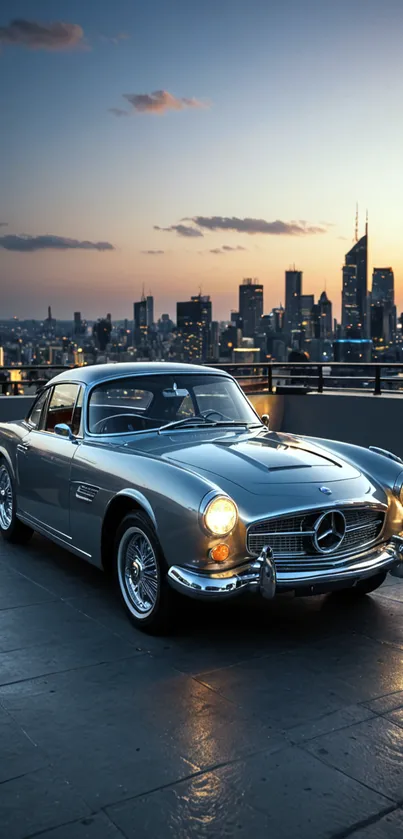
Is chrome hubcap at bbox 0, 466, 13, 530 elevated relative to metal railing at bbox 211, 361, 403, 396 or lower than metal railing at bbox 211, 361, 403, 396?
lower

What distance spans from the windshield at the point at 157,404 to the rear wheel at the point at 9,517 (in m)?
1.53

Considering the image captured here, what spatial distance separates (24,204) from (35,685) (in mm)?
31588

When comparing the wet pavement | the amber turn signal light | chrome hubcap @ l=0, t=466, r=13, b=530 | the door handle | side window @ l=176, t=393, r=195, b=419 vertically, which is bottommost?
the wet pavement

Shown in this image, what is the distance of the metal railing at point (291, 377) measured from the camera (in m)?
15.1

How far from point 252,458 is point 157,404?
3.90 feet

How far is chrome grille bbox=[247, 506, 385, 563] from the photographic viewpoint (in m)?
4.54

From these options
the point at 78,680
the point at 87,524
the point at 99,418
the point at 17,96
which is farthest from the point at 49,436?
the point at 17,96

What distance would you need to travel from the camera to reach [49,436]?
21.3 ft

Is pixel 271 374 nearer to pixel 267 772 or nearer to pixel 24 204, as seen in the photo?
pixel 267 772

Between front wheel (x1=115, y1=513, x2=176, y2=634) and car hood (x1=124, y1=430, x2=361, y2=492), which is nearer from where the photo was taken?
front wheel (x1=115, y1=513, x2=176, y2=634)

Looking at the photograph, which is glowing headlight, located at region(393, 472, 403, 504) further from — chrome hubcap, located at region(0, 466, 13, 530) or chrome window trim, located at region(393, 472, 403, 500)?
chrome hubcap, located at region(0, 466, 13, 530)

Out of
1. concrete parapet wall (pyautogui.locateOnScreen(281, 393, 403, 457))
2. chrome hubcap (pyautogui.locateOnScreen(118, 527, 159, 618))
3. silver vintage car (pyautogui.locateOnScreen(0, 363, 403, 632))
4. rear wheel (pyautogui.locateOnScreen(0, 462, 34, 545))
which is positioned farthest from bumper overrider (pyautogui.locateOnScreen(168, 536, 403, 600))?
concrete parapet wall (pyautogui.locateOnScreen(281, 393, 403, 457))

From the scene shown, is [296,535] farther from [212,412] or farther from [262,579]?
[212,412]

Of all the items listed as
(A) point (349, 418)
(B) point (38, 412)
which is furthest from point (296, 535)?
(A) point (349, 418)
